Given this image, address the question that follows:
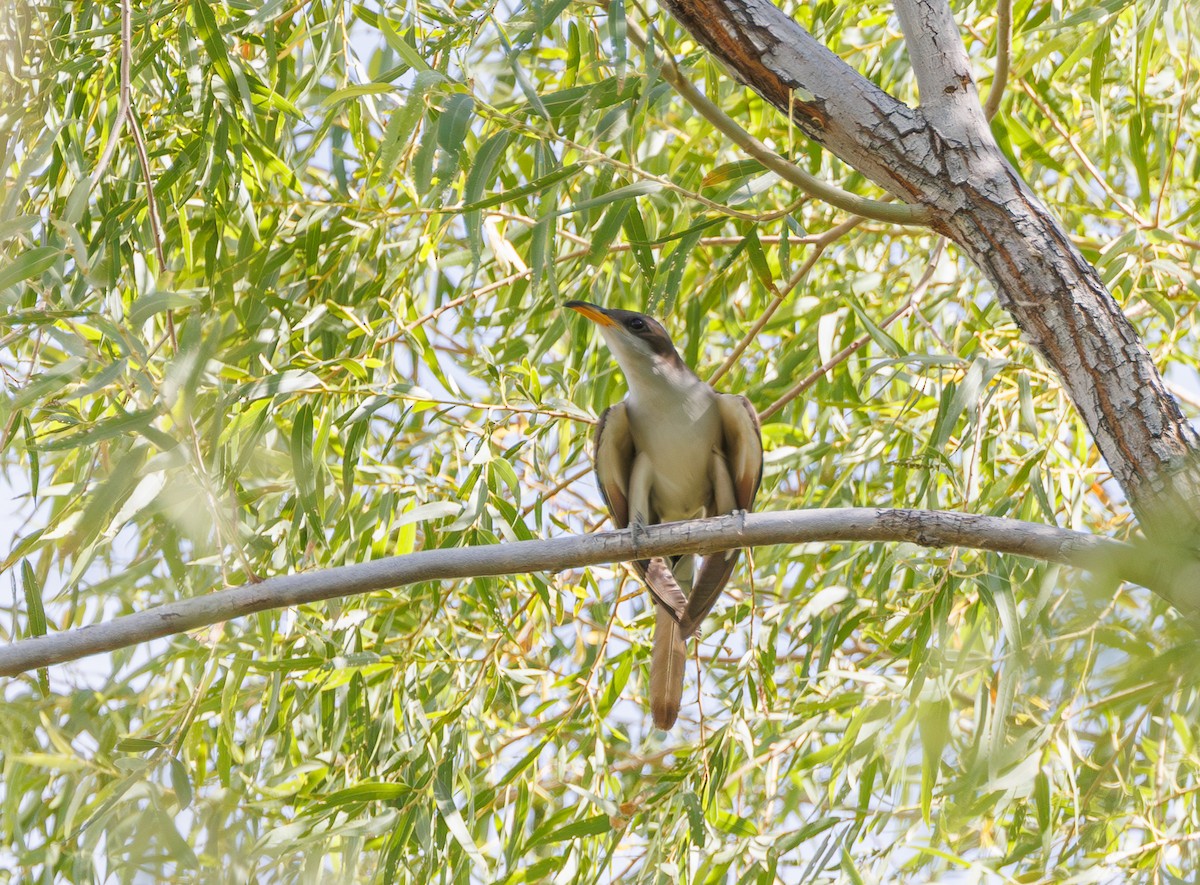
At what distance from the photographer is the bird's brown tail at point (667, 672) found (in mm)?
3109

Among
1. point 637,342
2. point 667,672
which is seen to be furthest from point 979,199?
point 667,672

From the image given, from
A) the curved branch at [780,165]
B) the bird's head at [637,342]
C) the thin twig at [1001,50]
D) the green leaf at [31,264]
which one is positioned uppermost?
the thin twig at [1001,50]

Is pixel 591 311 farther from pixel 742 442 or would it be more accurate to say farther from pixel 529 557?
pixel 529 557

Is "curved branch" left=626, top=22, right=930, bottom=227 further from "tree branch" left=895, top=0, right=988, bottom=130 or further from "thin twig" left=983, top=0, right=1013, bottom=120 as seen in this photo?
"thin twig" left=983, top=0, right=1013, bottom=120

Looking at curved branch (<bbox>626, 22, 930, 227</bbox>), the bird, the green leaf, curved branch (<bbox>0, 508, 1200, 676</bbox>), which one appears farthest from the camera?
the bird

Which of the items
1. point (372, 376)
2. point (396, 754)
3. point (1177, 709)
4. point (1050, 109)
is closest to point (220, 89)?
point (372, 376)

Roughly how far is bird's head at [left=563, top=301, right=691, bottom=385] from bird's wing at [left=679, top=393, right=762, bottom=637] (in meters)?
0.22

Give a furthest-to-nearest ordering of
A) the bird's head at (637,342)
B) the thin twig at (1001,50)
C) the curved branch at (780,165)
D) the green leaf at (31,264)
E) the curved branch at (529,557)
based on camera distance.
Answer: the bird's head at (637,342) < the thin twig at (1001,50) < the curved branch at (780,165) < the green leaf at (31,264) < the curved branch at (529,557)

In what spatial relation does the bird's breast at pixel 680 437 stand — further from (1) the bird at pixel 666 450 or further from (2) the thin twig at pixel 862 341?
(2) the thin twig at pixel 862 341

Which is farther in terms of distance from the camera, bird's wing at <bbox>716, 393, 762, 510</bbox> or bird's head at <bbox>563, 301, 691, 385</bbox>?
bird's head at <bbox>563, 301, 691, 385</bbox>

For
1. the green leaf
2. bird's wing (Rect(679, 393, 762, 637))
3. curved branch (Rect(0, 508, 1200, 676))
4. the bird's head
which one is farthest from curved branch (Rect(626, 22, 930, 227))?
the green leaf

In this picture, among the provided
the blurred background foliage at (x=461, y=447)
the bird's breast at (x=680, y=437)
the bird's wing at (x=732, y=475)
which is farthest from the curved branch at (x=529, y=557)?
the bird's breast at (x=680, y=437)

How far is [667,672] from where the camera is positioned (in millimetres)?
3180

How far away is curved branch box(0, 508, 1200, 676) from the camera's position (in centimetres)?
199
